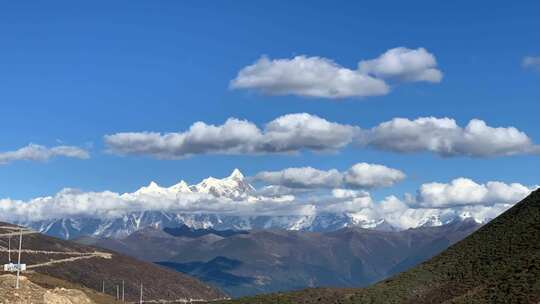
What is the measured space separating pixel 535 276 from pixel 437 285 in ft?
118

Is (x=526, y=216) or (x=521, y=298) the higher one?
(x=526, y=216)

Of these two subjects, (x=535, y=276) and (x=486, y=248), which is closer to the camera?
(x=535, y=276)

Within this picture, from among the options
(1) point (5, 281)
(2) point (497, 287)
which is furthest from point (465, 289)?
(1) point (5, 281)

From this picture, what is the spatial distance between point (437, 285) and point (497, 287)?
2862 cm

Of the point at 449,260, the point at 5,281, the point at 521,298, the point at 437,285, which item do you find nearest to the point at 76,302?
the point at 5,281

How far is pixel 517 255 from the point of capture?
568ft

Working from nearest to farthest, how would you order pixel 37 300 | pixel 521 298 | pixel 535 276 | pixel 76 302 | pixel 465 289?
pixel 37 300, pixel 76 302, pixel 521 298, pixel 535 276, pixel 465 289

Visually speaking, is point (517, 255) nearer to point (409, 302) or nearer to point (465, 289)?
point (465, 289)

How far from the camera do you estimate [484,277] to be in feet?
555

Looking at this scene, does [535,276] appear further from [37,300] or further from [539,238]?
[37,300]

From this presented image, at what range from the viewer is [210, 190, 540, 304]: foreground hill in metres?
151

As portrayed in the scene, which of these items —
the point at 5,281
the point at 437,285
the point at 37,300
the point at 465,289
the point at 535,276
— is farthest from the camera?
the point at 437,285

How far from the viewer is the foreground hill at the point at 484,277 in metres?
151

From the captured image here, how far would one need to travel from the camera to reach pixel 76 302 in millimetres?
125812
